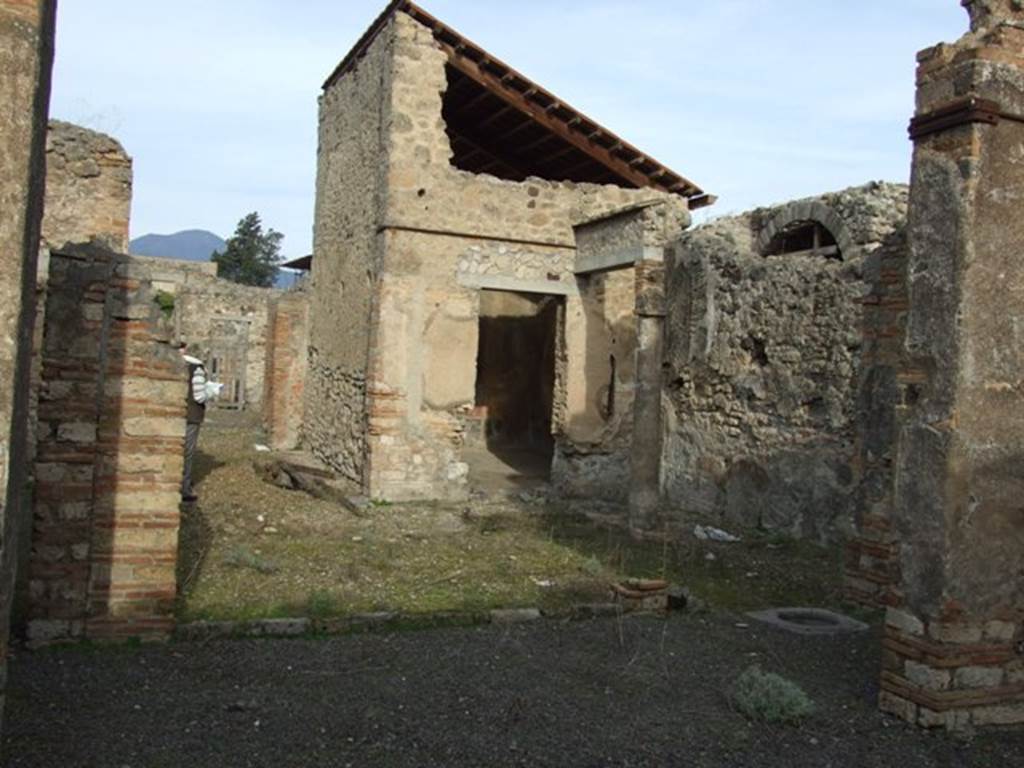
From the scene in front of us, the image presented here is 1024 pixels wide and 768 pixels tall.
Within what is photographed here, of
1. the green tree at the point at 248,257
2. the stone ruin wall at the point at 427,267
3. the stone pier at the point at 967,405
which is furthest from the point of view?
the green tree at the point at 248,257

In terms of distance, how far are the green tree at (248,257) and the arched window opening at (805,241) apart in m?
39.3

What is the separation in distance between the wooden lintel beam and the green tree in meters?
37.5

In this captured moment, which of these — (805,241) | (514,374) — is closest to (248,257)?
(514,374)

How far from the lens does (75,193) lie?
34.5 ft

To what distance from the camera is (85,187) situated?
34.7 feet

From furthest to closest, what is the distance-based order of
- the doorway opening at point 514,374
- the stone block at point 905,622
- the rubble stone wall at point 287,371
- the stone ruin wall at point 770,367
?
the doorway opening at point 514,374 → the rubble stone wall at point 287,371 → the stone ruin wall at point 770,367 → the stone block at point 905,622

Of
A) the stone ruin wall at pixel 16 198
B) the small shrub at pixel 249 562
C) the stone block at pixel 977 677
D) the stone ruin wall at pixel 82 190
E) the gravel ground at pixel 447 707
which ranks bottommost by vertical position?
the gravel ground at pixel 447 707

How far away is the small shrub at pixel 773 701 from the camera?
475 centimetres

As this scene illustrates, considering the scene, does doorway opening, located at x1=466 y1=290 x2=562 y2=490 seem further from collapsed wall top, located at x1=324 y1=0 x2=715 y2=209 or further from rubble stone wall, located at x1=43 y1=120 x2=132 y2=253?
rubble stone wall, located at x1=43 y1=120 x2=132 y2=253

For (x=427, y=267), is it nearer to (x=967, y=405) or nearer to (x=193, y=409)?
(x=193, y=409)

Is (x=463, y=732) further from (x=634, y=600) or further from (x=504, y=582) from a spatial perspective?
(x=504, y=582)

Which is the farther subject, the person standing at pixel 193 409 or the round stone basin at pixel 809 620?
the person standing at pixel 193 409

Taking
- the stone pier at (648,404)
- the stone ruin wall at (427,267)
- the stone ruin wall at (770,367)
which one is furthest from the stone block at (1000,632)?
the stone ruin wall at (427,267)

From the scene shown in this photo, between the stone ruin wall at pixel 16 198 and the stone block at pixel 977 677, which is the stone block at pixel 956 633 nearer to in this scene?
the stone block at pixel 977 677
